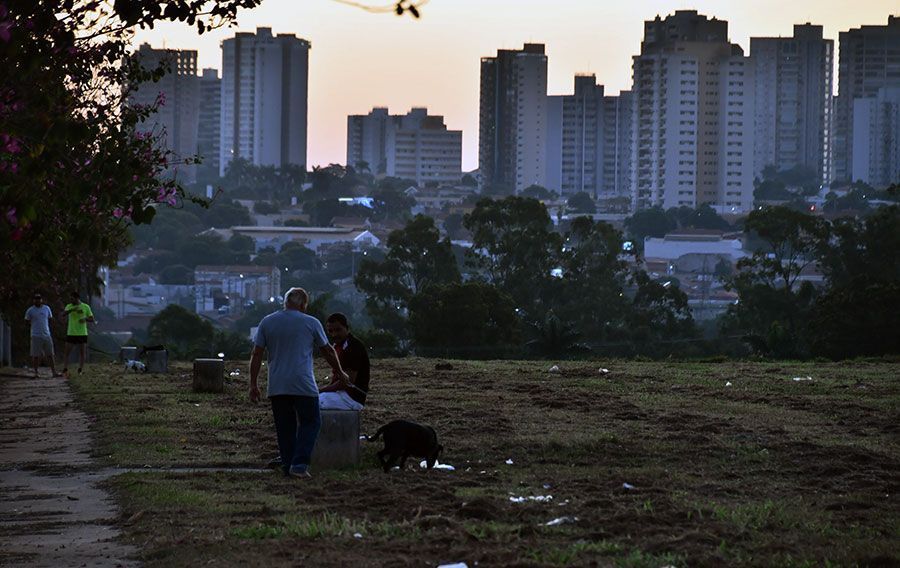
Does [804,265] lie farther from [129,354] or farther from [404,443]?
[404,443]

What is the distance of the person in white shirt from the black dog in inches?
673

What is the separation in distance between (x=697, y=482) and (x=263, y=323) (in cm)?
373

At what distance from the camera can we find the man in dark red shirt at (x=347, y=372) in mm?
16094

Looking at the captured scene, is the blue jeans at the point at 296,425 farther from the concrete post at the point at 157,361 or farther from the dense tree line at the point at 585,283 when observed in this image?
the dense tree line at the point at 585,283

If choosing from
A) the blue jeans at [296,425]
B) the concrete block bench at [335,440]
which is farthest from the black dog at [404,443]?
the blue jeans at [296,425]

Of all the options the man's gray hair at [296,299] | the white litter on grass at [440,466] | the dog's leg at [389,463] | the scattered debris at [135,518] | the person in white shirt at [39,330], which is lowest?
the scattered debris at [135,518]

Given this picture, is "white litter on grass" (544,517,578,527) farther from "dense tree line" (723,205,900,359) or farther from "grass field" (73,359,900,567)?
"dense tree line" (723,205,900,359)

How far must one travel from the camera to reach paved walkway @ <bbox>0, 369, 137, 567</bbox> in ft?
36.8

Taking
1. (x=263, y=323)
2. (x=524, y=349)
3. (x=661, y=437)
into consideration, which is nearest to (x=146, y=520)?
(x=263, y=323)

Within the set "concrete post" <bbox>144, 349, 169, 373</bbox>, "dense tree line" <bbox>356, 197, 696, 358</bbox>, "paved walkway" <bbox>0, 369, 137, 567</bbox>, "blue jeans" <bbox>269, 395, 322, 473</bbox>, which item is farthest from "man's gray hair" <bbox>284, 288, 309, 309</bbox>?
"dense tree line" <bbox>356, 197, 696, 358</bbox>

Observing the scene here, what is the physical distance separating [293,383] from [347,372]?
1707mm

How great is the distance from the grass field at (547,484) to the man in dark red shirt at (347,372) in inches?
20.8

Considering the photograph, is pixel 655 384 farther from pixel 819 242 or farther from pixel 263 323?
pixel 819 242

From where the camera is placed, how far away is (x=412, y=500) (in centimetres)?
1307
